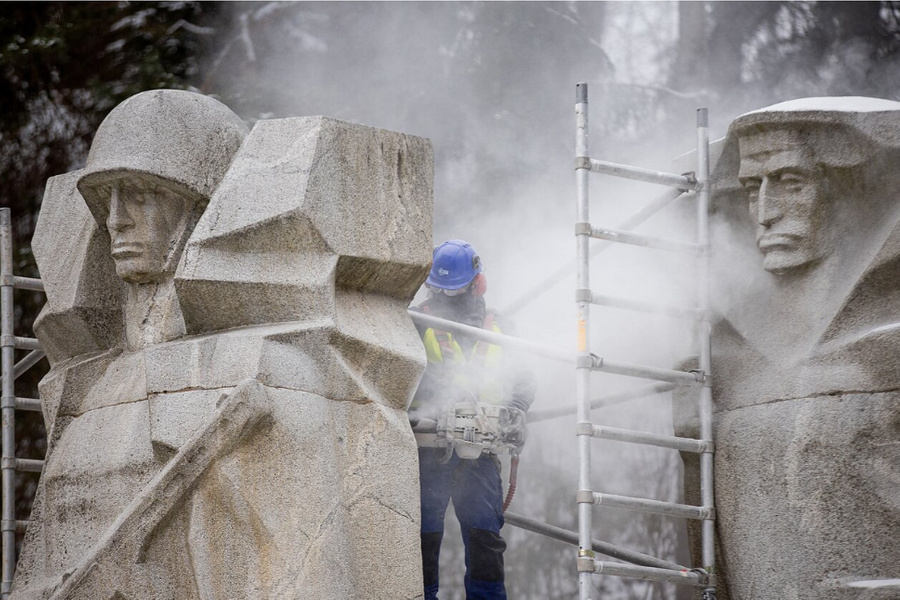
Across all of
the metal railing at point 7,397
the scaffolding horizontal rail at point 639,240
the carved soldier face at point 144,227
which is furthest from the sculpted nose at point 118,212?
the scaffolding horizontal rail at point 639,240

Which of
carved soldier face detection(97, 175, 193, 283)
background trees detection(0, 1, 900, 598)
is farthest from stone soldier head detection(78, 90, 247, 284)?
background trees detection(0, 1, 900, 598)

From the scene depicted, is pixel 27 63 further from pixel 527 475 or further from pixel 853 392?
pixel 853 392

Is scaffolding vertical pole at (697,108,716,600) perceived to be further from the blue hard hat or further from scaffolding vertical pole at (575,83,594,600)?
the blue hard hat

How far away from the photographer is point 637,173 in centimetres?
695

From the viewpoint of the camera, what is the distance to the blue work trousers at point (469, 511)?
6.97 metres

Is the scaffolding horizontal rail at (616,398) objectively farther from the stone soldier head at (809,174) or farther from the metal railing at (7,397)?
the metal railing at (7,397)

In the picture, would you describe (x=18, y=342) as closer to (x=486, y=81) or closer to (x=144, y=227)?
(x=144, y=227)

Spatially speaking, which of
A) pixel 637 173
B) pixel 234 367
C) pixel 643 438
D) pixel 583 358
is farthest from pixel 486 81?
pixel 234 367

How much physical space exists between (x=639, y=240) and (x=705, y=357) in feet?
2.06

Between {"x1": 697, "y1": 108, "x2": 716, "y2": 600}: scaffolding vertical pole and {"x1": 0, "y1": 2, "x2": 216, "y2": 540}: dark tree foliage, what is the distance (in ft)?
19.1

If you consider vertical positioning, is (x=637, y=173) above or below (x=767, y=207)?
above

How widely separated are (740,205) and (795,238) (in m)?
0.48

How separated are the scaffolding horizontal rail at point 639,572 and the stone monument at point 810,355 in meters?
0.17

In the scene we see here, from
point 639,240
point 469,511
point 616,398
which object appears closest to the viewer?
point 639,240
